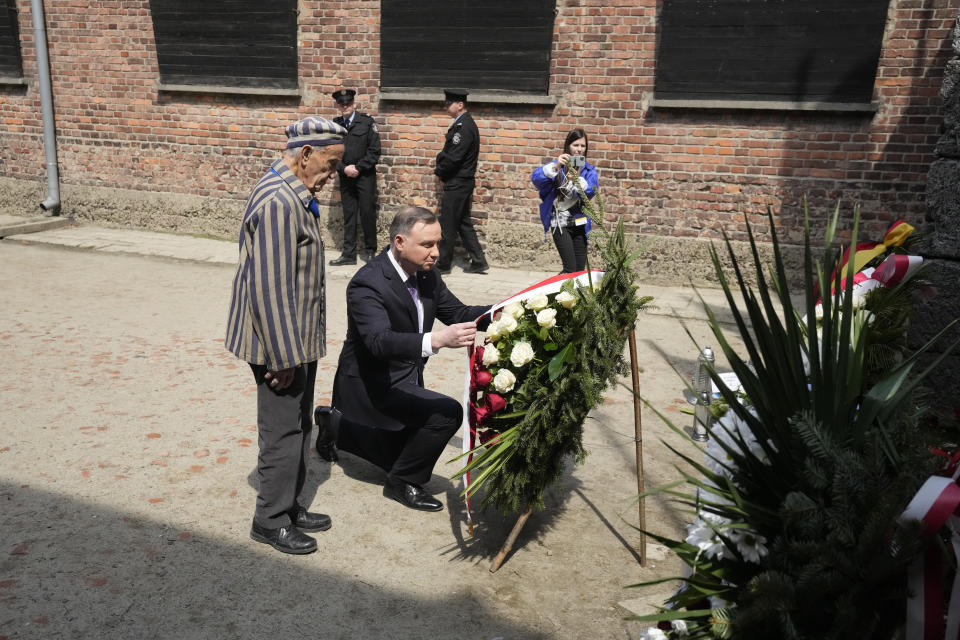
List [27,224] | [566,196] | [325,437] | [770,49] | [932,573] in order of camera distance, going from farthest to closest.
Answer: [27,224] → [770,49] → [566,196] → [325,437] → [932,573]

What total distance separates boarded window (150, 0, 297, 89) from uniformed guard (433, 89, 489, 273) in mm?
2483

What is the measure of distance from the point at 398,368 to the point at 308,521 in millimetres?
920

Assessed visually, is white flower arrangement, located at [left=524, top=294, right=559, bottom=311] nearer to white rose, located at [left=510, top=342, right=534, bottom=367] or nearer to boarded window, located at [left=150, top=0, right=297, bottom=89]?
white rose, located at [left=510, top=342, right=534, bottom=367]

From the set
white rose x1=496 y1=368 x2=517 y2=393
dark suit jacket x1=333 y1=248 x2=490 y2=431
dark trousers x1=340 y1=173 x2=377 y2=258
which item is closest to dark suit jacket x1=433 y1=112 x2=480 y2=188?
dark trousers x1=340 y1=173 x2=377 y2=258

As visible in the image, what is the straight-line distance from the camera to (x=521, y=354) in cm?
363

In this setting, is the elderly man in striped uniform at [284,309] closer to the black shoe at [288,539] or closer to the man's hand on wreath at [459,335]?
the black shoe at [288,539]

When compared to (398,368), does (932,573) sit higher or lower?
higher

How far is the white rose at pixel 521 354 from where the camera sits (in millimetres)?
3629

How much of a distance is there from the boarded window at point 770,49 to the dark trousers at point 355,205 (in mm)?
3761

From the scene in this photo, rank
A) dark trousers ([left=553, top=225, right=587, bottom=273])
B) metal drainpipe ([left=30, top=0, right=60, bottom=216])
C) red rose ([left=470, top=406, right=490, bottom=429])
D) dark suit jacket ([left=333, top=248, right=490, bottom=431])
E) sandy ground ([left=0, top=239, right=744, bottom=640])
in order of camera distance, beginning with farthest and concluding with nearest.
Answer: metal drainpipe ([left=30, top=0, right=60, bottom=216]) → dark trousers ([left=553, top=225, right=587, bottom=273]) → dark suit jacket ([left=333, top=248, right=490, bottom=431]) → red rose ([left=470, top=406, right=490, bottom=429]) → sandy ground ([left=0, top=239, right=744, bottom=640])

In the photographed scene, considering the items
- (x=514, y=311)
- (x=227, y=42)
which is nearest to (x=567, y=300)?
(x=514, y=311)

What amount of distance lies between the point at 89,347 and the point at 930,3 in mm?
8434

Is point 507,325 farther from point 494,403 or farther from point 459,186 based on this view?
point 459,186

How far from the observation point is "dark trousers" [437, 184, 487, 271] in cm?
1007
